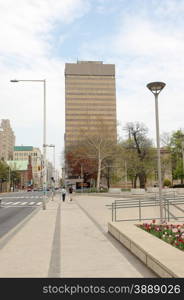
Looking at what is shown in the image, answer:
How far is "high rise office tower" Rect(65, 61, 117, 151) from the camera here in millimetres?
120125

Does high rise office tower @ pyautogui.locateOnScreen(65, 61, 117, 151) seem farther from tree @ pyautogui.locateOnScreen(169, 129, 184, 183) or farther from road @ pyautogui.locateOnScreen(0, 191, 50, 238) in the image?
road @ pyautogui.locateOnScreen(0, 191, 50, 238)

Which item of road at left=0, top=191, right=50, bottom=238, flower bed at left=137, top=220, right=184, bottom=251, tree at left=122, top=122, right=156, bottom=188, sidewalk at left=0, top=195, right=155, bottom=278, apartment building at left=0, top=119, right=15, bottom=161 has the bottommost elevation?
road at left=0, top=191, right=50, bottom=238

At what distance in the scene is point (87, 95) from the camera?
124 m

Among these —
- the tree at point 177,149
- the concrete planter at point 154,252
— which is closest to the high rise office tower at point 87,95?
the tree at point 177,149

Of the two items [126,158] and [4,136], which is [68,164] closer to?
[126,158]

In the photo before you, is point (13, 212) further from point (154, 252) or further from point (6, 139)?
point (6, 139)

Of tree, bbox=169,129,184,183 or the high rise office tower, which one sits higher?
the high rise office tower

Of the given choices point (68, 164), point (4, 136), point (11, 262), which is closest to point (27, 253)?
point (11, 262)

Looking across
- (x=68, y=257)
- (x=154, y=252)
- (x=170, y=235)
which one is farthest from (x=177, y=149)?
(x=154, y=252)

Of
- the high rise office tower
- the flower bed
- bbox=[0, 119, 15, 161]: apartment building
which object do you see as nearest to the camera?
the flower bed

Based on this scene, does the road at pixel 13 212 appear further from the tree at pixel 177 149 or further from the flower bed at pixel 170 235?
the tree at pixel 177 149

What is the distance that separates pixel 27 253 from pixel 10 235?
3410mm

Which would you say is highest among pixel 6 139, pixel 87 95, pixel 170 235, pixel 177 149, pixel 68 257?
pixel 87 95

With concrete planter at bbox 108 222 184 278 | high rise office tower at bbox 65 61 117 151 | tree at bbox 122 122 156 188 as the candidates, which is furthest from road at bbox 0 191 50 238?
high rise office tower at bbox 65 61 117 151
